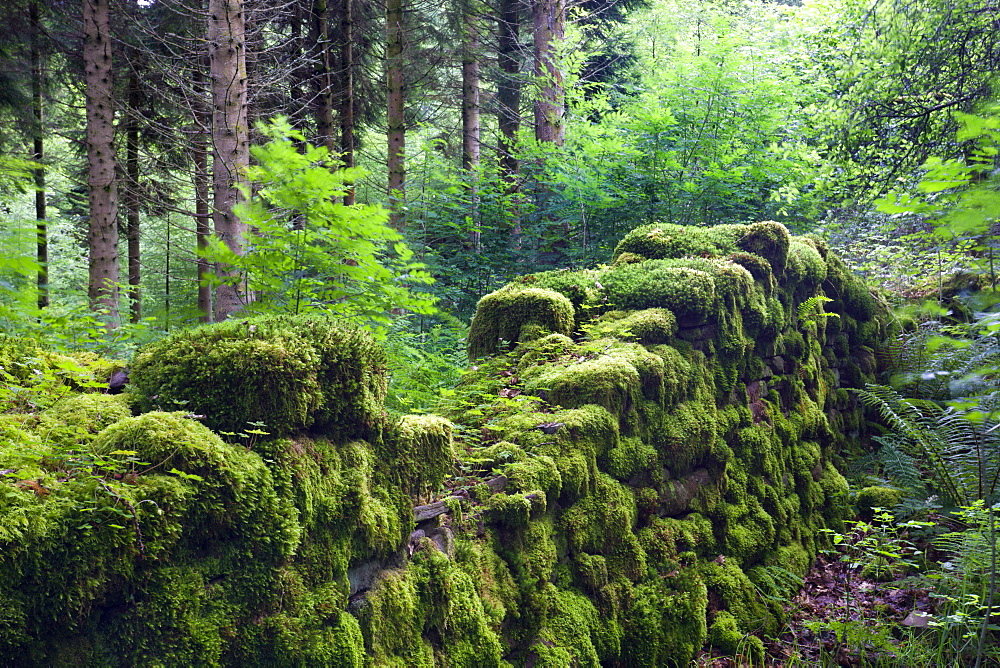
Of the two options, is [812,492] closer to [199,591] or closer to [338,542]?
[338,542]

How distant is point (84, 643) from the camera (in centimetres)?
200

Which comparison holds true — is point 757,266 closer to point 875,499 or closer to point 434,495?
point 875,499

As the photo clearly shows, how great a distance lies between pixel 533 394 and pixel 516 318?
45.0 inches

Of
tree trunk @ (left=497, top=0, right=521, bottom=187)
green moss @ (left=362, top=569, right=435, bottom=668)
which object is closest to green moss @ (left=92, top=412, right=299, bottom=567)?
green moss @ (left=362, top=569, right=435, bottom=668)

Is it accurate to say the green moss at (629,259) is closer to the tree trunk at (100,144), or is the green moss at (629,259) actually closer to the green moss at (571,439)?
the green moss at (571,439)

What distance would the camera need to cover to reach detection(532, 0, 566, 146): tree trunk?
36.6 ft

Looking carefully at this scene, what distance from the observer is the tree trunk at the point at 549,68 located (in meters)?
11.1

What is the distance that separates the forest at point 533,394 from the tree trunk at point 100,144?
0.18 feet

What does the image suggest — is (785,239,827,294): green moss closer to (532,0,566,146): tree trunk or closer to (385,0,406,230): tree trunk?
(532,0,566,146): tree trunk

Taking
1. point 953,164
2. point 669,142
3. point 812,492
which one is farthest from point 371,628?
point 669,142

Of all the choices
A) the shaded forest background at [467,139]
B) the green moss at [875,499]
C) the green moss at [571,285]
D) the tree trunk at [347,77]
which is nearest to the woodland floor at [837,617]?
the green moss at [875,499]

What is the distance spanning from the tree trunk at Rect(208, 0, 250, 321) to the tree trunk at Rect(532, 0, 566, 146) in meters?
5.15

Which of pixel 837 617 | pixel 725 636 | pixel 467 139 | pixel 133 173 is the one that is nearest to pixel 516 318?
pixel 725 636

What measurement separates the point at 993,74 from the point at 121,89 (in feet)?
43.3
